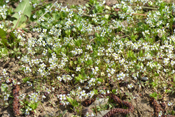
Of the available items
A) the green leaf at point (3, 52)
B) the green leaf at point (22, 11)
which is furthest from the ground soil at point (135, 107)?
the green leaf at point (22, 11)

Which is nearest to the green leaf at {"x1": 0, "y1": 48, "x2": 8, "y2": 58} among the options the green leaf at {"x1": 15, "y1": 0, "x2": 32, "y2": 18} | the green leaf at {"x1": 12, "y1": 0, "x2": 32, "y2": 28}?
the green leaf at {"x1": 12, "y1": 0, "x2": 32, "y2": 28}

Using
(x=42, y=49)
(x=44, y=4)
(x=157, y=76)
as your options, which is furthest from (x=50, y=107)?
(x=44, y=4)

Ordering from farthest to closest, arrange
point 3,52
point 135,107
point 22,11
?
point 22,11
point 3,52
point 135,107

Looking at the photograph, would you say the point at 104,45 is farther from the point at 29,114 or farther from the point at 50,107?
the point at 29,114

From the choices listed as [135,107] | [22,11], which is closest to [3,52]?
[22,11]

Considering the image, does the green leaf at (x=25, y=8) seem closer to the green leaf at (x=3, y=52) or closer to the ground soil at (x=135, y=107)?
the green leaf at (x=3, y=52)

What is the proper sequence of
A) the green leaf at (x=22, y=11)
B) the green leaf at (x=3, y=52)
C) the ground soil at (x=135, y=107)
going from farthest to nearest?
the green leaf at (x=22, y=11), the green leaf at (x=3, y=52), the ground soil at (x=135, y=107)

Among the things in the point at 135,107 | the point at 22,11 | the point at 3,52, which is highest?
the point at 22,11

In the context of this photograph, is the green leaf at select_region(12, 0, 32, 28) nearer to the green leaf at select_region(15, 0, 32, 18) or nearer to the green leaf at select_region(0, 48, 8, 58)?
the green leaf at select_region(15, 0, 32, 18)

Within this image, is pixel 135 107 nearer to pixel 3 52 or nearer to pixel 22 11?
pixel 3 52

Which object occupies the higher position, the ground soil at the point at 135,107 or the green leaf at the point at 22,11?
the green leaf at the point at 22,11

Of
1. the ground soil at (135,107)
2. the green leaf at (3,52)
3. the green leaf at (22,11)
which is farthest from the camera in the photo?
the green leaf at (22,11)

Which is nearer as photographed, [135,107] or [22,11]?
[135,107]
